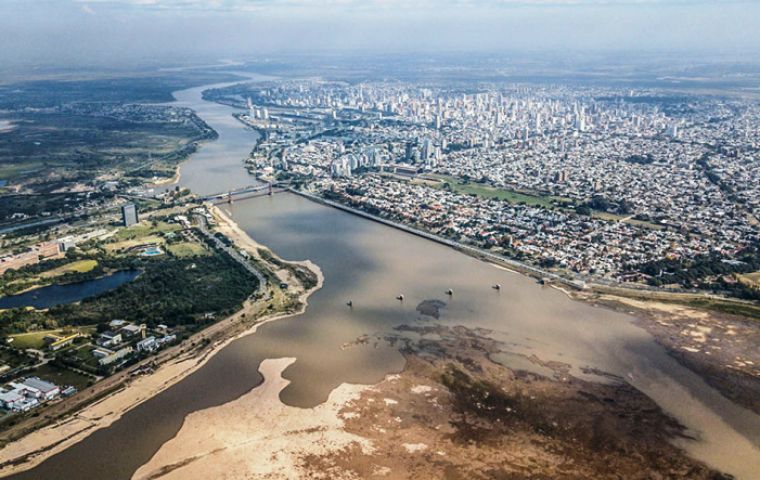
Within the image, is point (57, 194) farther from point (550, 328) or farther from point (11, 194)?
point (550, 328)

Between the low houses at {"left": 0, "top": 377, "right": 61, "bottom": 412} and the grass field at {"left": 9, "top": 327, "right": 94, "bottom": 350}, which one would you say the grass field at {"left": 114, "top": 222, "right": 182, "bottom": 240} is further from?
the low houses at {"left": 0, "top": 377, "right": 61, "bottom": 412}

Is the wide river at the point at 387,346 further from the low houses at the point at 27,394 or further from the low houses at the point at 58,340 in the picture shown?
the low houses at the point at 58,340

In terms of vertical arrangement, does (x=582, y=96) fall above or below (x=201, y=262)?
above

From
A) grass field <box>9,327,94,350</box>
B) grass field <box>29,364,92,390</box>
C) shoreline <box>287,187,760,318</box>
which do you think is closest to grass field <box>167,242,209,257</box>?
grass field <box>9,327,94,350</box>

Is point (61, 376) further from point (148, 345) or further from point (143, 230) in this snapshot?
point (143, 230)

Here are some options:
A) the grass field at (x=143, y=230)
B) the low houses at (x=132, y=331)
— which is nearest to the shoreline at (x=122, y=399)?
the low houses at (x=132, y=331)

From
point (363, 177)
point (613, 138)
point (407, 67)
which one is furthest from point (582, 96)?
point (407, 67)
